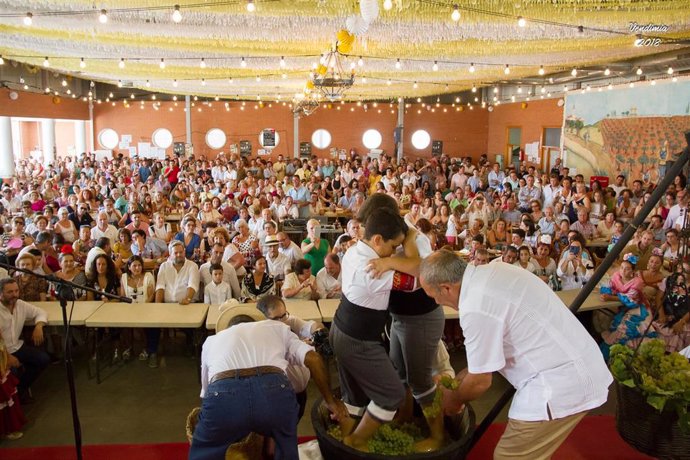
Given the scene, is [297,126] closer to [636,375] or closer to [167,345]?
[167,345]

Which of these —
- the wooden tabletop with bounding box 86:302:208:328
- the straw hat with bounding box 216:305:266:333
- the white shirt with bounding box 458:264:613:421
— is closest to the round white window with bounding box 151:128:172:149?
the wooden tabletop with bounding box 86:302:208:328

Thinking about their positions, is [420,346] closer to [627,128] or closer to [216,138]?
[627,128]

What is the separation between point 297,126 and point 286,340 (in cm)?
1806

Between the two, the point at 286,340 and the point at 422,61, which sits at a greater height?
the point at 422,61

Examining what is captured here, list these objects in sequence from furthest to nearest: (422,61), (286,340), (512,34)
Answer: (422,61)
(512,34)
(286,340)

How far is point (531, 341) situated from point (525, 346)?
0.03m

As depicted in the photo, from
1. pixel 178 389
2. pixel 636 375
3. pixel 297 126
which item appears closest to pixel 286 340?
pixel 636 375

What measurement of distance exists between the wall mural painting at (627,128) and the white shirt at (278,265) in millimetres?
7088

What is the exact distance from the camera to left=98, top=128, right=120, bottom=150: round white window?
20016mm

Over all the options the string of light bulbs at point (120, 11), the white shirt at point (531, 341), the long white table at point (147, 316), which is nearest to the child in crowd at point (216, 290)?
the long white table at point (147, 316)

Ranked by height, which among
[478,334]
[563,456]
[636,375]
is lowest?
[563,456]

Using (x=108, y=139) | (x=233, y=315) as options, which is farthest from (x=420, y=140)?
(x=233, y=315)

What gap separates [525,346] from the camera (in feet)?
7.12

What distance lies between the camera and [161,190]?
12656mm
